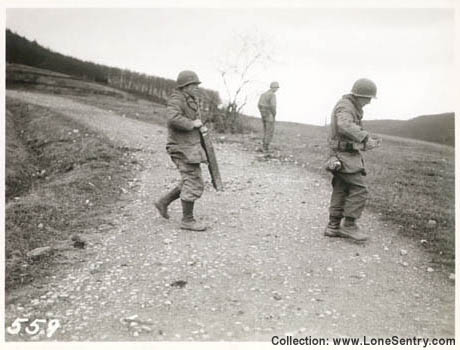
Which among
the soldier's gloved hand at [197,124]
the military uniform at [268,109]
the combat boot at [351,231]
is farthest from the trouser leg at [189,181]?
the military uniform at [268,109]

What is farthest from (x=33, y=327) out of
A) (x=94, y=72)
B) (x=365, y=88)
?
(x=94, y=72)

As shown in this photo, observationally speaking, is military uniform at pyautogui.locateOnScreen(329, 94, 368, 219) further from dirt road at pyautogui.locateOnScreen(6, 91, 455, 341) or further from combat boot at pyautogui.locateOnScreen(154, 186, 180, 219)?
combat boot at pyautogui.locateOnScreen(154, 186, 180, 219)

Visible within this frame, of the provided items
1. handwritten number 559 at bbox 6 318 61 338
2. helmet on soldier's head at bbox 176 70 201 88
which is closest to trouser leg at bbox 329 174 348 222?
helmet on soldier's head at bbox 176 70 201 88

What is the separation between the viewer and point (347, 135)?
5.77 metres

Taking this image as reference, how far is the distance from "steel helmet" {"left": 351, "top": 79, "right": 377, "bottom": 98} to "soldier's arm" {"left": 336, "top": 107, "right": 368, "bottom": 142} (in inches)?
9.8

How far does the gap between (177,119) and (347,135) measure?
1.85 meters

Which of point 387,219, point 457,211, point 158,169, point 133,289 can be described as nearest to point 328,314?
point 133,289

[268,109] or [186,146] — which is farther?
[268,109]

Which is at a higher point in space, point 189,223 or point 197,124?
point 197,124

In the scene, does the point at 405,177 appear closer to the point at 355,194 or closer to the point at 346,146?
the point at 355,194

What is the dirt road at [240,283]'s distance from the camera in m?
4.30

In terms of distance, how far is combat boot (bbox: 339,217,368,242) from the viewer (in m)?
6.10

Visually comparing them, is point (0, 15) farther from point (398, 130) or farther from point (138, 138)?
point (398, 130)

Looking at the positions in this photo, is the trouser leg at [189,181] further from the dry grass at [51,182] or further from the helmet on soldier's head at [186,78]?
the dry grass at [51,182]
